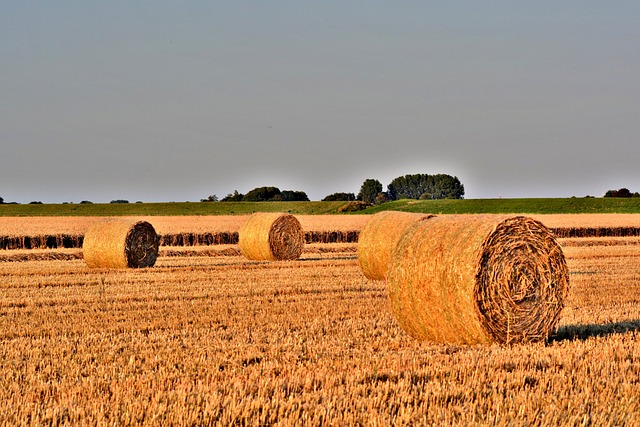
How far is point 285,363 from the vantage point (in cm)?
941

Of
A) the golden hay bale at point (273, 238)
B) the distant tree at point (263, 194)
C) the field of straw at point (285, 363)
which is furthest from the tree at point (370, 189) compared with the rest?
the field of straw at point (285, 363)

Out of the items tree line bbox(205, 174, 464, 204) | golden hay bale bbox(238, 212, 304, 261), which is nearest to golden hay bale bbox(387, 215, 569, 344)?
golden hay bale bbox(238, 212, 304, 261)

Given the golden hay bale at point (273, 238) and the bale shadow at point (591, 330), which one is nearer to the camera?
the bale shadow at point (591, 330)

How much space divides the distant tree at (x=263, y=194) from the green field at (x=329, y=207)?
2041 cm

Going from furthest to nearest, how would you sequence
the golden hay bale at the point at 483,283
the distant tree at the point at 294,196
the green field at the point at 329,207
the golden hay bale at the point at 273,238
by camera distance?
the distant tree at the point at 294,196, the green field at the point at 329,207, the golden hay bale at the point at 273,238, the golden hay bale at the point at 483,283

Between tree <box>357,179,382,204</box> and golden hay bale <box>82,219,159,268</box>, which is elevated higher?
tree <box>357,179,382,204</box>

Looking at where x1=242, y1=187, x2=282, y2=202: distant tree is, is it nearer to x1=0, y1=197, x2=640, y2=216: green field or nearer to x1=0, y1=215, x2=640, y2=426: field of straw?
x1=0, y1=197, x2=640, y2=216: green field

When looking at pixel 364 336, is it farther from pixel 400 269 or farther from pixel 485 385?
pixel 485 385

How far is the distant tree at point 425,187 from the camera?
140 meters

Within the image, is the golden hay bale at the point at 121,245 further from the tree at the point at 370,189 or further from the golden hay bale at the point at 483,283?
the tree at the point at 370,189

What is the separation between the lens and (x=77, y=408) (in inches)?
289

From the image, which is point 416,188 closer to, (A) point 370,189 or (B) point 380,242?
(A) point 370,189

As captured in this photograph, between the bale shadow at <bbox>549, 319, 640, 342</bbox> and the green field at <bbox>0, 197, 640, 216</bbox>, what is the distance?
199 ft

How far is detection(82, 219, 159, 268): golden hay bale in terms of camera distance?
23281 mm
